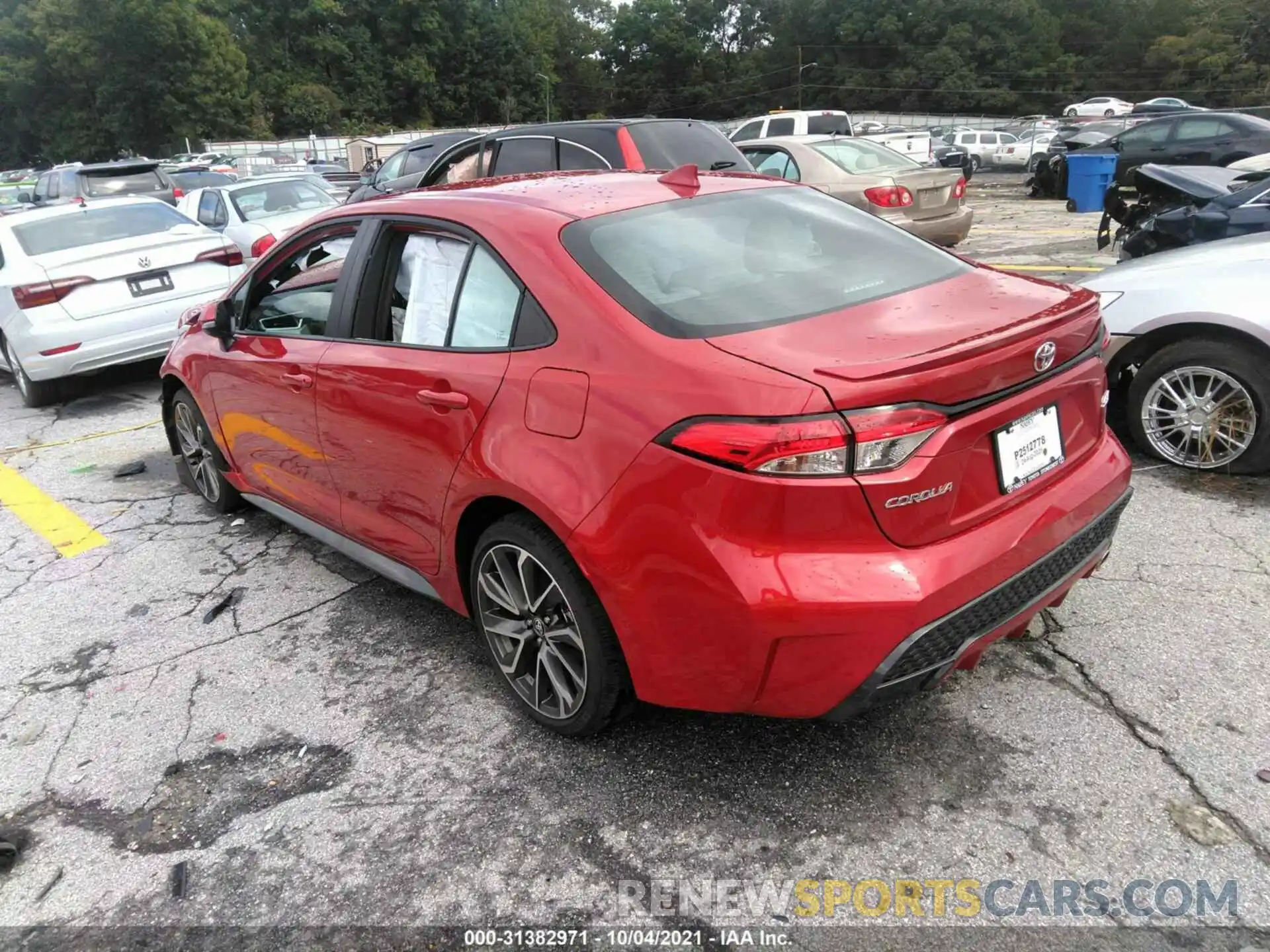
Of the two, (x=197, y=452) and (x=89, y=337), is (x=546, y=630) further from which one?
(x=89, y=337)

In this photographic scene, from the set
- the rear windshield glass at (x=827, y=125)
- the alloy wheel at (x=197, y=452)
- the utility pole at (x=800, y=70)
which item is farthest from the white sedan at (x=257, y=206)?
the utility pole at (x=800, y=70)

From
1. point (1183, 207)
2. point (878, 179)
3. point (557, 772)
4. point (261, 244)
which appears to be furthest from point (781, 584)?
point (261, 244)

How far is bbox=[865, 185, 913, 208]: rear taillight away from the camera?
946 centimetres

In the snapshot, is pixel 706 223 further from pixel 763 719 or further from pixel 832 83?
pixel 832 83

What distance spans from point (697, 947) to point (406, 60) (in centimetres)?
8633

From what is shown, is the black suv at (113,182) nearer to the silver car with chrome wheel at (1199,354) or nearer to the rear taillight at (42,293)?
the rear taillight at (42,293)

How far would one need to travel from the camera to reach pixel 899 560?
2.10 metres

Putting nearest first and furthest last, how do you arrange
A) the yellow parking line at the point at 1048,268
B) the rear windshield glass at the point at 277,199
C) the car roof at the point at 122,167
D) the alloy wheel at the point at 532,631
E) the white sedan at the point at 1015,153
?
the alloy wheel at the point at 532,631
the yellow parking line at the point at 1048,268
the rear windshield glass at the point at 277,199
the car roof at the point at 122,167
the white sedan at the point at 1015,153

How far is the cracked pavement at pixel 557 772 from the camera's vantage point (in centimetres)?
224

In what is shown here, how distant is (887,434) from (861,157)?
9.55m

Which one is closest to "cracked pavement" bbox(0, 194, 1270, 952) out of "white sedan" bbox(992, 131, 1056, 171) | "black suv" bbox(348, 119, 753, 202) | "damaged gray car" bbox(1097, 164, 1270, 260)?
"damaged gray car" bbox(1097, 164, 1270, 260)

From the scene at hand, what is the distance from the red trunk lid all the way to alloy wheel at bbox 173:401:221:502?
3574 millimetres

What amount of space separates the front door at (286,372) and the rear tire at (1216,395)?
3.78 meters

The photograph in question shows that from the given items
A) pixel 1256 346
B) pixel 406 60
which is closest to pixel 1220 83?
pixel 406 60
